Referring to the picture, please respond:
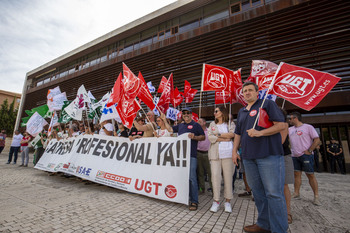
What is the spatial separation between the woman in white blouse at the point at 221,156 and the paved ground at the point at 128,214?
10.7 inches

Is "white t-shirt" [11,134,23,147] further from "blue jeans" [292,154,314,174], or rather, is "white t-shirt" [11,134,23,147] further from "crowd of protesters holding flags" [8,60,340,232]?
"blue jeans" [292,154,314,174]

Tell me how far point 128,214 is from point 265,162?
2166 millimetres

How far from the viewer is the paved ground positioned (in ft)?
7.11

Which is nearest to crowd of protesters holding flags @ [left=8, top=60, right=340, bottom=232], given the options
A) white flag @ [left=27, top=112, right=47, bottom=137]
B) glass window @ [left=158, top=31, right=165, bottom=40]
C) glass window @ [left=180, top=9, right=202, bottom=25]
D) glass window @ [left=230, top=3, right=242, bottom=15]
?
white flag @ [left=27, top=112, right=47, bottom=137]

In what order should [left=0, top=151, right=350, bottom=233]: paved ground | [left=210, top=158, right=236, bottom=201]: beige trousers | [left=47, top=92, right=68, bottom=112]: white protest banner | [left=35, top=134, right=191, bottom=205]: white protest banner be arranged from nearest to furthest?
[left=0, top=151, right=350, bottom=233]: paved ground < [left=210, top=158, right=236, bottom=201]: beige trousers < [left=35, top=134, right=191, bottom=205]: white protest banner < [left=47, top=92, right=68, bottom=112]: white protest banner

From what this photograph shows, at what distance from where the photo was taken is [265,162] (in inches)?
75.7

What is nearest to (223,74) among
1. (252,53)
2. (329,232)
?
(329,232)

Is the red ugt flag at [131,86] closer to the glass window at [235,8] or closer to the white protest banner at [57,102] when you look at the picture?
the white protest banner at [57,102]

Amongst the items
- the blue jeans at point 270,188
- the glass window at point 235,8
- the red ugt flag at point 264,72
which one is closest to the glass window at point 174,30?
the glass window at point 235,8

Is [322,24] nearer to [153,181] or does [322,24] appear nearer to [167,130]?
[167,130]

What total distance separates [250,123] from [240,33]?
8813mm

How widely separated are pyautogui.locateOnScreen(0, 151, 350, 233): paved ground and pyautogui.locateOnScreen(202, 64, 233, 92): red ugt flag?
262cm

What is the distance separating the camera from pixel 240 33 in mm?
9086

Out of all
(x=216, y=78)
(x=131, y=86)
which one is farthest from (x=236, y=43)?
(x=131, y=86)
